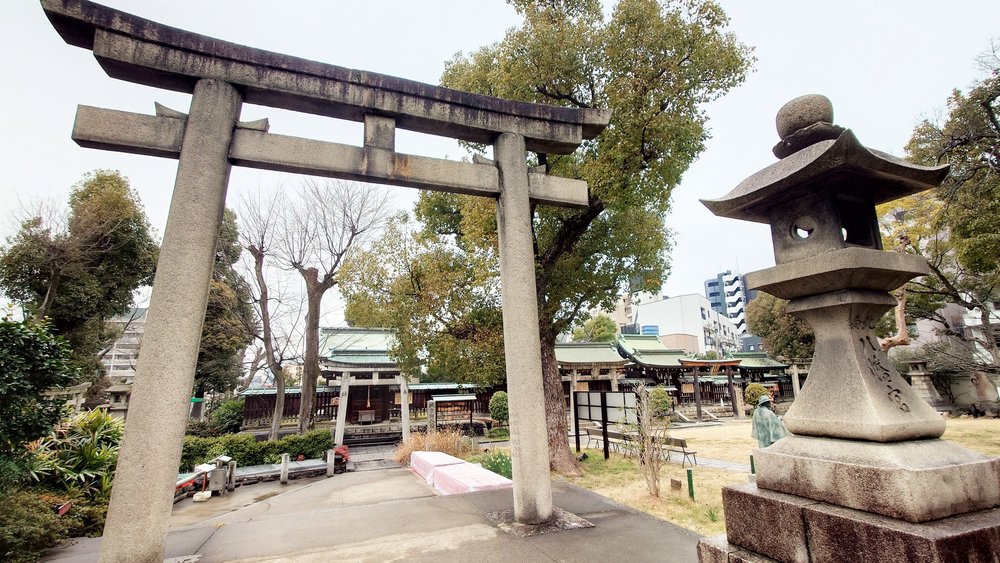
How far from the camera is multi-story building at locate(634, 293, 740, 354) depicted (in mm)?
60531

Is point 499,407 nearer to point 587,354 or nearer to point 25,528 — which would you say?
point 587,354

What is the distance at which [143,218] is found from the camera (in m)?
17.8

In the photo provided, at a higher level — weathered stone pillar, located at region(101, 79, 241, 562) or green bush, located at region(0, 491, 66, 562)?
weathered stone pillar, located at region(101, 79, 241, 562)

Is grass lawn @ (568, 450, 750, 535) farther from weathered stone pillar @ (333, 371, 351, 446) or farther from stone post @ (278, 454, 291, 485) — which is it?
weathered stone pillar @ (333, 371, 351, 446)

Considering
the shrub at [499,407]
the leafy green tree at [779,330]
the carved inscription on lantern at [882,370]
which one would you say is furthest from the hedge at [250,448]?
the leafy green tree at [779,330]

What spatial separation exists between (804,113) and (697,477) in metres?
9.30

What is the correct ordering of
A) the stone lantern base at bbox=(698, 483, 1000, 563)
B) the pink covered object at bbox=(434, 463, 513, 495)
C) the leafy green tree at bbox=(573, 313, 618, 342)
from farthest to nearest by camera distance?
the leafy green tree at bbox=(573, 313, 618, 342) → the pink covered object at bbox=(434, 463, 513, 495) → the stone lantern base at bbox=(698, 483, 1000, 563)

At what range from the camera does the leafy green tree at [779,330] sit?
28.8 meters

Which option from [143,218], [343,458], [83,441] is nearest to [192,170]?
[83,441]

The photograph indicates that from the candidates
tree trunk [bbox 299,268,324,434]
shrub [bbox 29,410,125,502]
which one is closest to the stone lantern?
shrub [bbox 29,410,125,502]

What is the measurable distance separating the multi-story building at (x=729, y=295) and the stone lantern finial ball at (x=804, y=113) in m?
84.0

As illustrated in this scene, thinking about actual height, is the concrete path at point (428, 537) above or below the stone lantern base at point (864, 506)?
below

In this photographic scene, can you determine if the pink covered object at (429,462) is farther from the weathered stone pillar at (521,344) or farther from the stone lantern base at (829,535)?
the stone lantern base at (829,535)

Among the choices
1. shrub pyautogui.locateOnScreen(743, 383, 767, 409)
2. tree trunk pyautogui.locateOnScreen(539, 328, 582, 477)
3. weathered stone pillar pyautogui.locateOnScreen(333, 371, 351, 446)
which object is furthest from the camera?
shrub pyautogui.locateOnScreen(743, 383, 767, 409)
